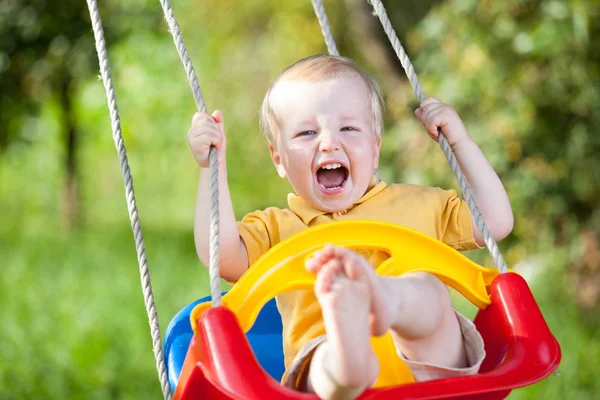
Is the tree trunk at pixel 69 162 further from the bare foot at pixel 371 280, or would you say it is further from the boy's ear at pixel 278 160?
the bare foot at pixel 371 280

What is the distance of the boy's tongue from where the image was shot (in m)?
1.54

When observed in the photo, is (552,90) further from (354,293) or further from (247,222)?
(354,293)

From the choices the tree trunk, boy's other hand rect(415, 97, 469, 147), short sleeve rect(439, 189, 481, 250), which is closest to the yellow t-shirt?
short sleeve rect(439, 189, 481, 250)

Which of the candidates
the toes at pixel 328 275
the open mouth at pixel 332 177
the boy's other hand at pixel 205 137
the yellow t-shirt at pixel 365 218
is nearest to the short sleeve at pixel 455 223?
the yellow t-shirt at pixel 365 218

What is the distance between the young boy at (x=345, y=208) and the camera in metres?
1.27

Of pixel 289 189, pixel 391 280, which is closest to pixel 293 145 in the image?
pixel 391 280

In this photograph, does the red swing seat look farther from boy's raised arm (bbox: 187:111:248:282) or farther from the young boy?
boy's raised arm (bbox: 187:111:248:282)

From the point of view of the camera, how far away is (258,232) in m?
1.59

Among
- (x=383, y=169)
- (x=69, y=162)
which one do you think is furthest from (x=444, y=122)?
(x=69, y=162)

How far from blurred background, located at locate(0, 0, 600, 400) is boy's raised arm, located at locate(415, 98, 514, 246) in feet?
5.32

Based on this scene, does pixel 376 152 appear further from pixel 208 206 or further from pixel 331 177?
pixel 208 206

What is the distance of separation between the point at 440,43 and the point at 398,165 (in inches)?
23.9

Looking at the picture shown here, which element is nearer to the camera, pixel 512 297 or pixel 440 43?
pixel 512 297

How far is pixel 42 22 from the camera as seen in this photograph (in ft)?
14.2
